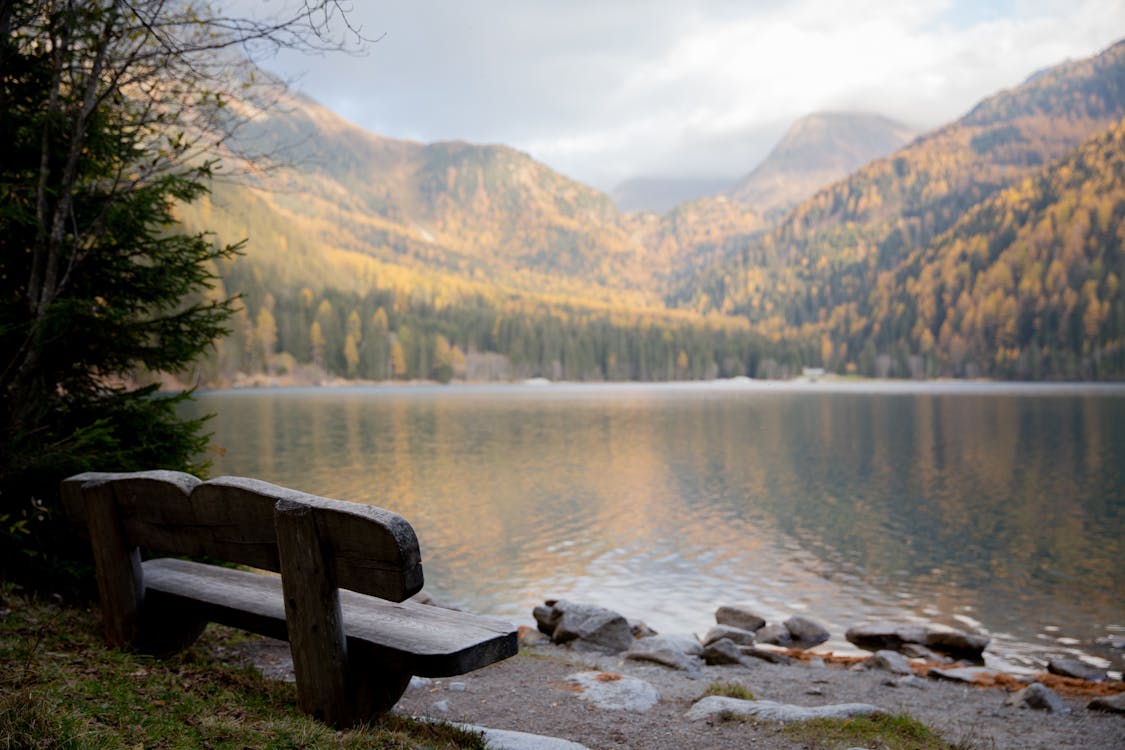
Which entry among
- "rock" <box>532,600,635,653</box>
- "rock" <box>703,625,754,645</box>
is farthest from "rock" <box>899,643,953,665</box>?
"rock" <box>532,600,635,653</box>

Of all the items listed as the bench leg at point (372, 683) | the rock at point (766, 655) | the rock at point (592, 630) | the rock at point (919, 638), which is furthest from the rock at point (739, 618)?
the bench leg at point (372, 683)

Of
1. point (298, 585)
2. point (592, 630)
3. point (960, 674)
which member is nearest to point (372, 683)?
point (298, 585)

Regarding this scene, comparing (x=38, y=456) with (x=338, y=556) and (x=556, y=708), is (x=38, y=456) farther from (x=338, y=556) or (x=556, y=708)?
(x=556, y=708)

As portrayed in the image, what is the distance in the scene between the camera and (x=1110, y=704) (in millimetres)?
9617

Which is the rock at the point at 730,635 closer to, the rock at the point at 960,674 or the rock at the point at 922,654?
the rock at the point at 922,654

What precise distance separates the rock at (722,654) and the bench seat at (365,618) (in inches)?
294

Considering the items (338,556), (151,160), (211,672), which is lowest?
(211,672)

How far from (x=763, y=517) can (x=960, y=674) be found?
15.9 m

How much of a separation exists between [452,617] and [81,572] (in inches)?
190

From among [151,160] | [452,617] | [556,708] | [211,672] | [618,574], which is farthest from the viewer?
[618,574]

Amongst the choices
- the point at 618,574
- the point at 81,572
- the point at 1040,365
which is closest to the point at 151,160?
the point at 81,572

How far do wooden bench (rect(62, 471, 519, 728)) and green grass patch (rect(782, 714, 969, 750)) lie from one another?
331 cm

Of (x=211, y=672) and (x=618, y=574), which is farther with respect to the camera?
(x=618, y=574)

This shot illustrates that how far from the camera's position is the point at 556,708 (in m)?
7.29
